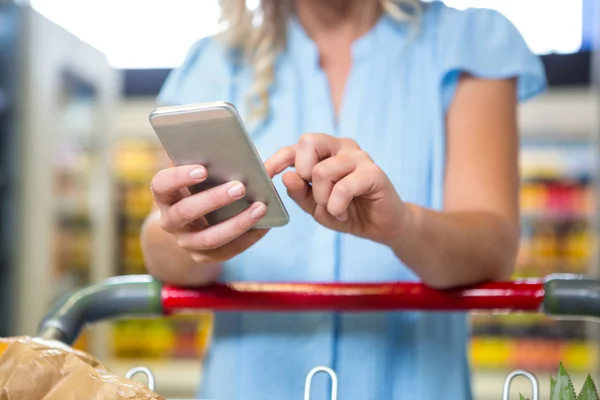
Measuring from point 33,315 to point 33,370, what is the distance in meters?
2.98

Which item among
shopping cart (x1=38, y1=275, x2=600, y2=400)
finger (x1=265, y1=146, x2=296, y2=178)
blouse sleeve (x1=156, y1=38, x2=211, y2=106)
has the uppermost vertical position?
blouse sleeve (x1=156, y1=38, x2=211, y2=106)

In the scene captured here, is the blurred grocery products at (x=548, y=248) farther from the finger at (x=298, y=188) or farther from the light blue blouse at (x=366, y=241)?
the finger at (x=298, y=188)

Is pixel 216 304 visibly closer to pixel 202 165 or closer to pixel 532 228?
pixel 202 165

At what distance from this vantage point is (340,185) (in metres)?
0.64

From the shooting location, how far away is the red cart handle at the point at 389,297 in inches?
33.9

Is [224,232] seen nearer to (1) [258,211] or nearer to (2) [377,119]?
(1) [258,211]

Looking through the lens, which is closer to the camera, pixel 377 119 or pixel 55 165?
pixel 377 119

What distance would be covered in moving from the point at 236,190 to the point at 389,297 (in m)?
0.32

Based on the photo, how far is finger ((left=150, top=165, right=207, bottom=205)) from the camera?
616mm

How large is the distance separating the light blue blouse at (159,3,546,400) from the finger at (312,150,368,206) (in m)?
0.33

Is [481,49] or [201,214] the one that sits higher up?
[481,49]

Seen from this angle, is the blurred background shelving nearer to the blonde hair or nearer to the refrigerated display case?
the refrigerated display case

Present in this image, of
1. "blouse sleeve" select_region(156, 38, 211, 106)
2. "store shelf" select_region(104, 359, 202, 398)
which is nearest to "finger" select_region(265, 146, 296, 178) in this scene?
"blouse sleeve" select_region(156, 38, 211, 106)

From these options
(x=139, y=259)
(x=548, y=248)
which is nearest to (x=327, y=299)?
(x=548, y=248)
